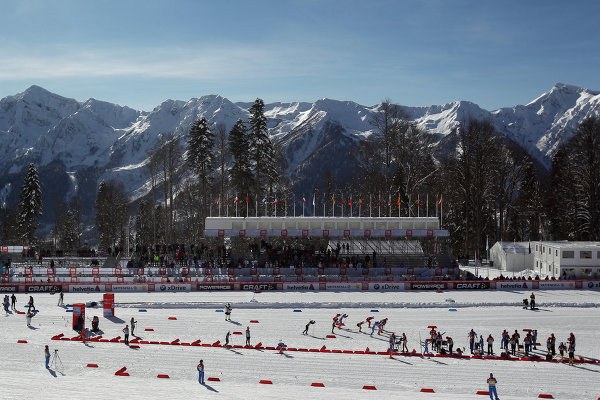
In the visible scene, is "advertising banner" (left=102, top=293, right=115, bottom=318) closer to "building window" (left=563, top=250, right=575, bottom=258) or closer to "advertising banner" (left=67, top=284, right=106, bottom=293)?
"advertising banner" (left=67, top=284, right=106, bottom=293)

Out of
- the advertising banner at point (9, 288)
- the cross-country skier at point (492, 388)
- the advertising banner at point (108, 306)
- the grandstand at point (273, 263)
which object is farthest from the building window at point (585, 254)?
the advertising banner at point (9, 288)

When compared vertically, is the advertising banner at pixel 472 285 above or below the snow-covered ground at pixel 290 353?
above

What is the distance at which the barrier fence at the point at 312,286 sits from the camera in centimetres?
4797

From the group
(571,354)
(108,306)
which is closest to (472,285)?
(571,354)

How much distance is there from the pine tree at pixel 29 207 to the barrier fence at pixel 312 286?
1032 inches

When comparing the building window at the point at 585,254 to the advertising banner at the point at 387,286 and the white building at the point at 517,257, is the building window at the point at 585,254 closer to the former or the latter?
the white building at the point at 517,257

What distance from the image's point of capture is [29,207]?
72.9 m

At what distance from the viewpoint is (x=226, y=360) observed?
29031mm

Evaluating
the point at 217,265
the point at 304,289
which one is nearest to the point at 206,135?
the point at 217,265

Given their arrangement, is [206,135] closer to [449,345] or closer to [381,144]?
[381,144]

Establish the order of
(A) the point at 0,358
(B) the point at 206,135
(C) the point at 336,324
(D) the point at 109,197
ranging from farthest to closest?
(D) the point at 109,197 < (B) the point at 206,135 < (C) the point at 336,324 < (A) the point at 0,358

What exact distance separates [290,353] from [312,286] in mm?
19190

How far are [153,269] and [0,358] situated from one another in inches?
994

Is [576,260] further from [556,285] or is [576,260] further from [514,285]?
[514,285]
